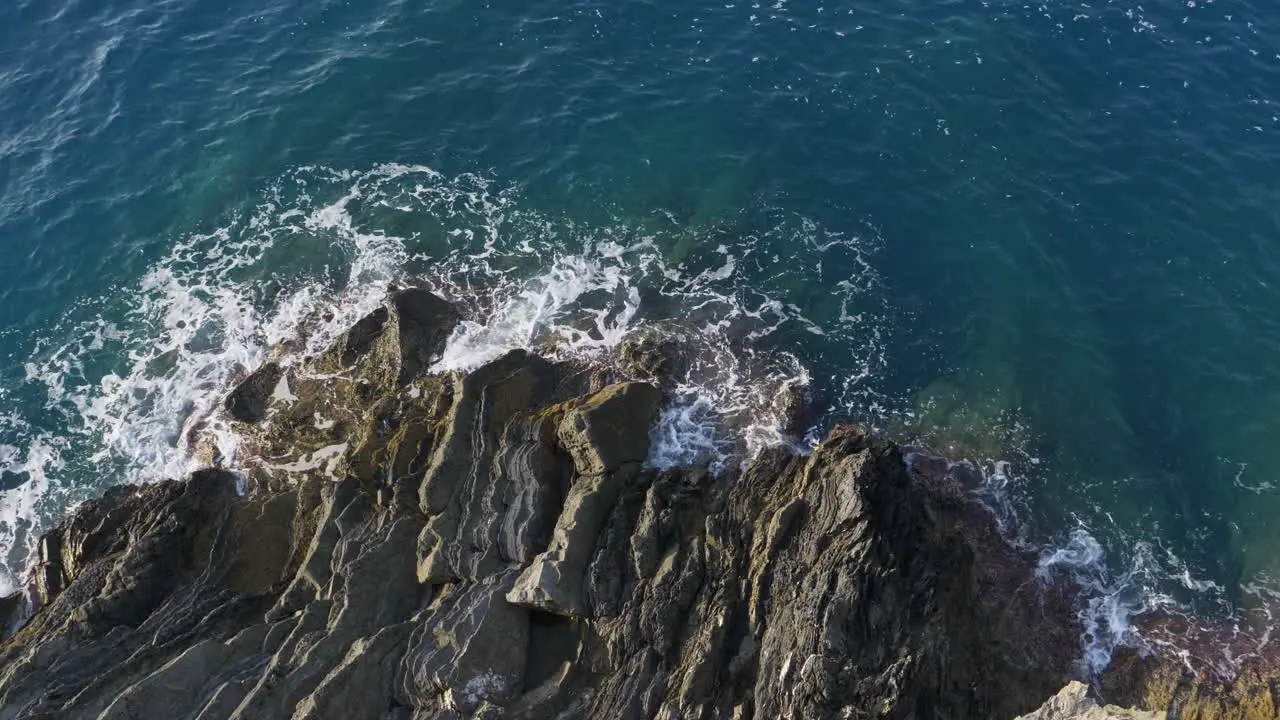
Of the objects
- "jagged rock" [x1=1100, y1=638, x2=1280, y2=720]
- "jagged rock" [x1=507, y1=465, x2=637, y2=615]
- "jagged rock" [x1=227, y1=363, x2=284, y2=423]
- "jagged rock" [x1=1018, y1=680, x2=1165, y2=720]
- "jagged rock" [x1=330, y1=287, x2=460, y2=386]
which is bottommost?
"jagged rock" [x1=1100, y1=638, x2=1280, y2=720]

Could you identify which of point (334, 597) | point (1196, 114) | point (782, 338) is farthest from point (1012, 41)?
point (334, 597)

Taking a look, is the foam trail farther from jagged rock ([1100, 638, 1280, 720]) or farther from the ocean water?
jagged rock ([1100, 638, 1280, 720])

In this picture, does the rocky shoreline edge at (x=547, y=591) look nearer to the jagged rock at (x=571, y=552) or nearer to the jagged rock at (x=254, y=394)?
the jagged rock at (x=571, y=552)

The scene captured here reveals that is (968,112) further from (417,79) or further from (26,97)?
(26,97)

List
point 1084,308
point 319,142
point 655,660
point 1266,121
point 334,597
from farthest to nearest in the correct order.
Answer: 1. point 319,142
2. point 1266,121
3. point 1084,308
4. point 334,597
5. point 655,660

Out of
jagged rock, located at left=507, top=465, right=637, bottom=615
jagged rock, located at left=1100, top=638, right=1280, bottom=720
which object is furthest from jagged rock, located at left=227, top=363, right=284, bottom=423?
jagged rock, located at left=1100, top=638, right=1280, bottom=720

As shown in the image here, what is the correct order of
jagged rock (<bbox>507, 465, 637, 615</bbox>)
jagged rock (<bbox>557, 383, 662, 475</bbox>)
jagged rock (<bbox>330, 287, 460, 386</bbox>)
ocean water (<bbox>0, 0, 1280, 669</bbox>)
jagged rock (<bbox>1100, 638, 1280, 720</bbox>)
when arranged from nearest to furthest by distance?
jagged rock (<bbox>507, 465, 637, 615</bbox>)
jagged rock (<bbox>1100, 638, 1280, 720</bbox>)
jagged rock (<bbox>557, 383, 662, 475</bbox>)
ocean water (<bbox>0, 0, 1280, 669</bbox>)
jagged rock (<bbox>330, 287, 460, 386</bbox>)

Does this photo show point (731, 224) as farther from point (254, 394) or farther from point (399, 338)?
point (254, 394)

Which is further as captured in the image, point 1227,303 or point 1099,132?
point 1099,132
